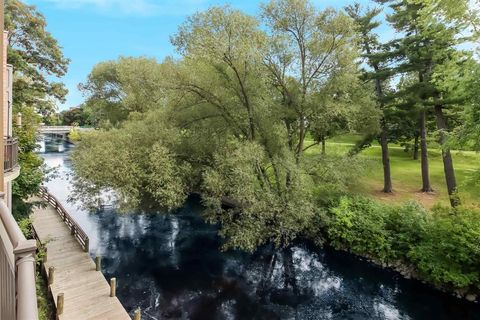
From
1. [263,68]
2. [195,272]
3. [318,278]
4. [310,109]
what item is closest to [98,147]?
[195,272]

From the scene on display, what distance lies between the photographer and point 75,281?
10.5 meters

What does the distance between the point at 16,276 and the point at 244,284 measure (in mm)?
11561

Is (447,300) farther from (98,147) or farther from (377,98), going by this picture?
(98,147)

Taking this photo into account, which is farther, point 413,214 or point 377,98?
point 377,98

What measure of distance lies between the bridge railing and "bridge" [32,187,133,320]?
23.4 feet

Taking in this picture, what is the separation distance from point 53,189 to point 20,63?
47.7 ft

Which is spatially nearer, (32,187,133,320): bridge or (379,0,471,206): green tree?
(32,187,133,320): bridge

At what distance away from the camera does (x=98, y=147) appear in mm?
13445

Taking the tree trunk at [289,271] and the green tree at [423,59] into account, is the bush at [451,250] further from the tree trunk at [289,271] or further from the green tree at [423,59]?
the tree trunk at [289,271]

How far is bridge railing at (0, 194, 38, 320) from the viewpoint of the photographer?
1600mm

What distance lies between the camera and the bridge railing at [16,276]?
63.0 inches

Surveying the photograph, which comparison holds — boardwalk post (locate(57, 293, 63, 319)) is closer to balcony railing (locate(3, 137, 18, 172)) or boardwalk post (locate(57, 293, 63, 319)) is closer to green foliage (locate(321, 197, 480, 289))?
balcony railing (locate(3, 137, 18, 172))

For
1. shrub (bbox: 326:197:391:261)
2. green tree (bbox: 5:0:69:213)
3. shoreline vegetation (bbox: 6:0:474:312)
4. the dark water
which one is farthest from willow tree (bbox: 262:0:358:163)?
green tree (bbox: 5:0:69:213)

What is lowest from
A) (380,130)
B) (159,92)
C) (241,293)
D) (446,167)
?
(241,293)
